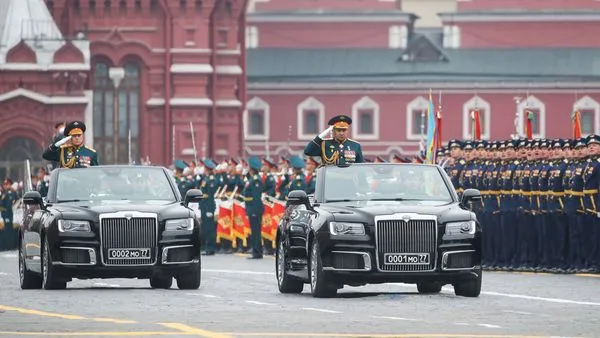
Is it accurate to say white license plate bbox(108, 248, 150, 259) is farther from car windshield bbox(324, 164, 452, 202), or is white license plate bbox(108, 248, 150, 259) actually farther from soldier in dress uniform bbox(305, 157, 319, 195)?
soldier in dress uniform bbox(305, 157, 319, 195)

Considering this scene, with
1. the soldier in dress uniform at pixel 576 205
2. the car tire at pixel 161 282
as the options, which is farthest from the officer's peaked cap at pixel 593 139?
the car tire at pixel 161 282

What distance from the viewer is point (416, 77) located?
10431cm

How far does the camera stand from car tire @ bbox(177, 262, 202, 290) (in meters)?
24.4

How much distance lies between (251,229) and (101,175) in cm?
1337

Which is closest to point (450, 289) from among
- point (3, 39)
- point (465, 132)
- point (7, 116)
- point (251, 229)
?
point (251, 229)

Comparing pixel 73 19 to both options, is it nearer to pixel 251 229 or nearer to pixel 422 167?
pixel 251 229

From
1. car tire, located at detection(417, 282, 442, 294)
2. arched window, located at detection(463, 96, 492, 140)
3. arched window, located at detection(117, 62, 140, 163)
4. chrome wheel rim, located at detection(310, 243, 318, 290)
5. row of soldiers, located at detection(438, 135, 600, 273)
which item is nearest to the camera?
chrome wheel rim, located at detection(310, 243, 318, 290)

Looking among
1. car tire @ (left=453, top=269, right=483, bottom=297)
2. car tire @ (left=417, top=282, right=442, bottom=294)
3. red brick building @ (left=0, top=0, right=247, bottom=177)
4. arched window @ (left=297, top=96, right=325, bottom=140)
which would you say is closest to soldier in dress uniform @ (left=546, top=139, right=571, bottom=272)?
car tire @ (left=417, top=282, right=442, bottom=294)

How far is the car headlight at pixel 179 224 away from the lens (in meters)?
23.9

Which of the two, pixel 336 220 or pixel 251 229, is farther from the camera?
pixel 251 229

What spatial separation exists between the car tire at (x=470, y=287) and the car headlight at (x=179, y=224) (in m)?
3.11

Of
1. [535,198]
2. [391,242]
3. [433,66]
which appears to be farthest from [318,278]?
[433,66]

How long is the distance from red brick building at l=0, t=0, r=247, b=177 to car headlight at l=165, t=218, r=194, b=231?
196 feet

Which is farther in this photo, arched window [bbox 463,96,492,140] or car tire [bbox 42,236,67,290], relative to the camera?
arched window [bbox 463,96,492,140]
